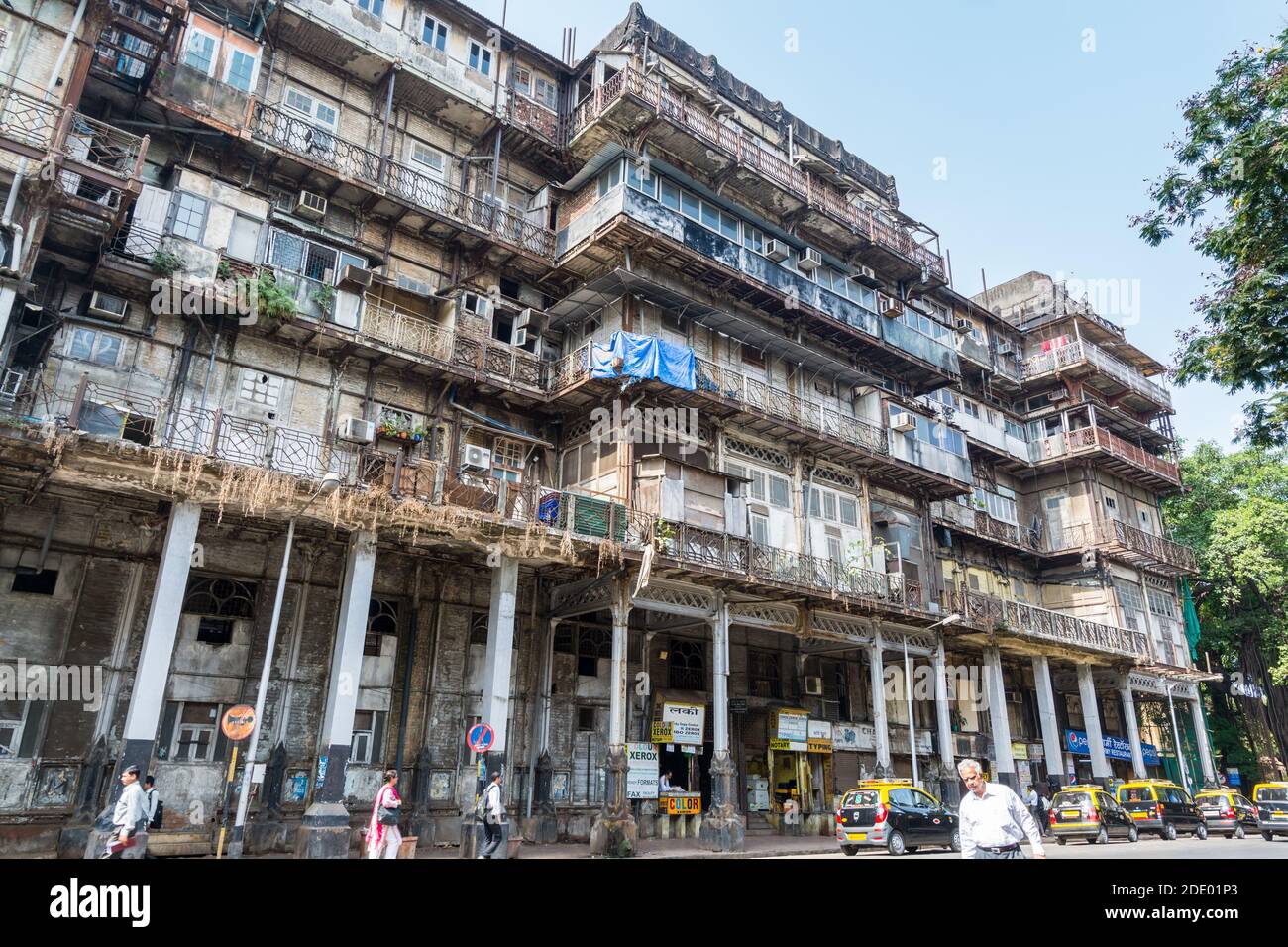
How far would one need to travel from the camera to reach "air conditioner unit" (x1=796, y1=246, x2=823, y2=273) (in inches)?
1077

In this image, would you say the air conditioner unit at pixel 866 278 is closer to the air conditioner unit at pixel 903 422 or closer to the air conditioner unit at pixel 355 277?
the air conditioner unit at pixel 903 422

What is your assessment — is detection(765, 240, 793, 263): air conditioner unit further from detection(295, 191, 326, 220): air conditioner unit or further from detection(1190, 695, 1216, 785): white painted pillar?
detection(1190, 695, 1216, 785): white painted pillar

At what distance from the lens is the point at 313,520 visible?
17.1m

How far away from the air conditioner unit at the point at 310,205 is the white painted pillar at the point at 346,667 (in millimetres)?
8996

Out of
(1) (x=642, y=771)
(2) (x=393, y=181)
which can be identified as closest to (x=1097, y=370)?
(1) (x=642, y=771)

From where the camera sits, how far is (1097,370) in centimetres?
3834

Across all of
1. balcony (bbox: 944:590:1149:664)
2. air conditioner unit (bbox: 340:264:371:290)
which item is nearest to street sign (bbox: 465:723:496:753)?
air conditioner unit (bbox: 340:264:371:290)

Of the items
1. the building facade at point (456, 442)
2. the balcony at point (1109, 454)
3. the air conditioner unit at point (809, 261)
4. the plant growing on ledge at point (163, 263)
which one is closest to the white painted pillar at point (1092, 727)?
the building facade at point (456, 442)

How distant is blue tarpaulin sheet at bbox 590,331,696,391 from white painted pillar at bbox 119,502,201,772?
33.2ft

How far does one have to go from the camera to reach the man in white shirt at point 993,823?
7.28 metres

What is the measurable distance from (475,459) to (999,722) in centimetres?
2034
